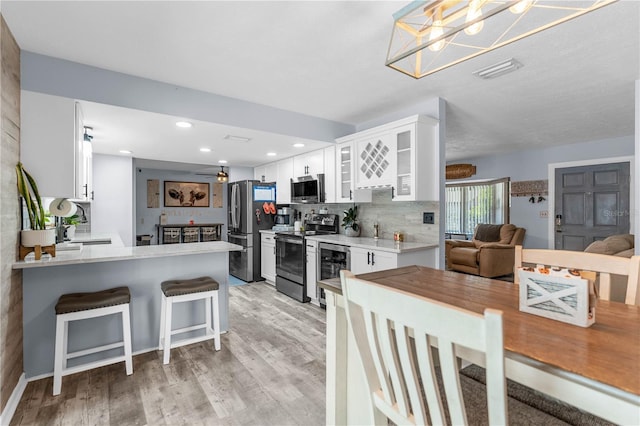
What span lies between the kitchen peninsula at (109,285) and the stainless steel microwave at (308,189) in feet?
5.66

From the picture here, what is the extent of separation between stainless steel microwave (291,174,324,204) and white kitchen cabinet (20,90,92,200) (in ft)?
9.10

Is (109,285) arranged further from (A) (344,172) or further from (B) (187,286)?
(A) (344,172)

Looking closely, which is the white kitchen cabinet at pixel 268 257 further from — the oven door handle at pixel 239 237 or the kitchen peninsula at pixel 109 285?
the kitchen peninsula at pixel 109 285

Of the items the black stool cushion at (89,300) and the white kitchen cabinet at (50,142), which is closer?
the black stool cushion at (89,300)

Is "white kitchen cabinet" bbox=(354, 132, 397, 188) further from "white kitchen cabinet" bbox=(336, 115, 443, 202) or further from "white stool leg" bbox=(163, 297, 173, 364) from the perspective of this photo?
"white stool leg" bbox=(163, 297, 173, 364)

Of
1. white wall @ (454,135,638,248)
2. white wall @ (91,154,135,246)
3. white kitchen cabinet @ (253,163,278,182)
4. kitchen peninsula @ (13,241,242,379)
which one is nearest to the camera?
kitchen peninsula @ (13,241,242,379)

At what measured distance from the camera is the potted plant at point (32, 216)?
2.12 m

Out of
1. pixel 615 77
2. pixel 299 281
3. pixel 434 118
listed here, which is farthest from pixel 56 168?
pixel 615 77

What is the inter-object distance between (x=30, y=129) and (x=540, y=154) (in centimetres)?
769

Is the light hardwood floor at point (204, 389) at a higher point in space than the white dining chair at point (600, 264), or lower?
lower

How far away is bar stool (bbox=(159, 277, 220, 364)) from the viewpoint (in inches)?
98.1

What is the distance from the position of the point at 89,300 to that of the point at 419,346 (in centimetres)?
242

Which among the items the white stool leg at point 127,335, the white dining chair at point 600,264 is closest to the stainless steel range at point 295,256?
the white stool leg at point 127,335

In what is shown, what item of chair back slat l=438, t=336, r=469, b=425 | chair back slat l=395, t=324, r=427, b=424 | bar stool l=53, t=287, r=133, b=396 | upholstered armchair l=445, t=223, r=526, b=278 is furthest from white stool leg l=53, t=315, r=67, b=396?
upholstered armchair l=445, t=223, r=526, b=278
